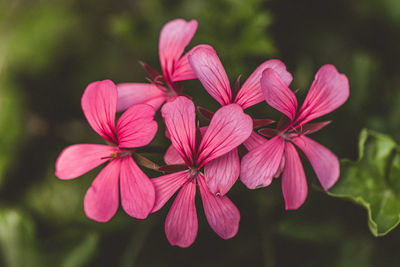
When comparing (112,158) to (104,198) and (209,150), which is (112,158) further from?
(209,150)

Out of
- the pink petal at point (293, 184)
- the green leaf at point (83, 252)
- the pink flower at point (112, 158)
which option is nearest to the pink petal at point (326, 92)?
the pink petal at point (293, 184)

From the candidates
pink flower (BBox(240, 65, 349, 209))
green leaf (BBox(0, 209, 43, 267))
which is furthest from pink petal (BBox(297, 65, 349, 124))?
green leaf (BBox(0, 209, 43, 267))

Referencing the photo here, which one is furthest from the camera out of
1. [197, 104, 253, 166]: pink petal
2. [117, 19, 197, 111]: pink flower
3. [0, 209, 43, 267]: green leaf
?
[0, 209, 43, 267]: green leaf

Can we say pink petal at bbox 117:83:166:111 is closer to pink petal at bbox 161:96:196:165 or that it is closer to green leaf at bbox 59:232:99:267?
pink petal at bbox 161:96:196:165

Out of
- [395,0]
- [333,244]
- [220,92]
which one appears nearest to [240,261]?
[333,244]

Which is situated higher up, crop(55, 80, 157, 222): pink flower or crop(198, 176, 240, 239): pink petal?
crop(55, 80, 157, 222): pink flower

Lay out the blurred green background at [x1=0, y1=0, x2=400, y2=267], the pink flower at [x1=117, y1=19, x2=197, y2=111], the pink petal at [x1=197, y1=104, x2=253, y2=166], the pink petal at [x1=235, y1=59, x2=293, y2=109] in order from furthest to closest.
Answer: the blurred green background at [x1=0, y1=0, x2=400, y2=267] < the pink flower at [x1=117, y1=19, x2=197, y2=111] < the pink petal at [x1=235, y1=59, x2=293, y2=109] < the pink petal at [x1=197, y1=104, x2=253, y2=166]

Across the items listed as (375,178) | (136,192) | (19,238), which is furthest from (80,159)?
(375,178)
